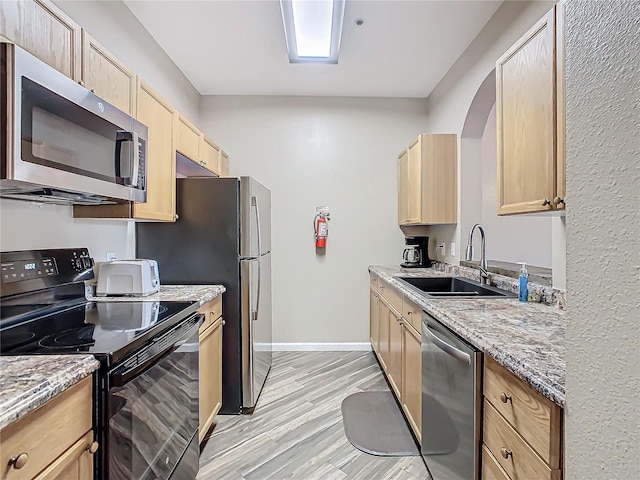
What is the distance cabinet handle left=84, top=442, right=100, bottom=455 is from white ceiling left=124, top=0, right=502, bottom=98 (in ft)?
7.85

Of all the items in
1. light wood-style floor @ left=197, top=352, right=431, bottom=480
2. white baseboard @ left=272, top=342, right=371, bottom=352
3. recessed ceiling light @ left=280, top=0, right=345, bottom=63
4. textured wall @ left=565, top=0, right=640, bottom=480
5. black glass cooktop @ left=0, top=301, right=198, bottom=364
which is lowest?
light wood-style floor @ left=197, top=352, right=431, bottom=480

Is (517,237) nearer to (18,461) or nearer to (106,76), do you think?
(106,76)

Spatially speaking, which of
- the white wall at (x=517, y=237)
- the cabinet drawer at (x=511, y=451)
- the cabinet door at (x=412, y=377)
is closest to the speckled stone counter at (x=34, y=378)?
the cabinet drawer at (x=511, y=451)

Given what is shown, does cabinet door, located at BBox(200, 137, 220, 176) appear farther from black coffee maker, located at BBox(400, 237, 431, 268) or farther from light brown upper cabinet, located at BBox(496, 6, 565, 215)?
light brown upper cabinet, located at BBox(496, 6, 565, 215)

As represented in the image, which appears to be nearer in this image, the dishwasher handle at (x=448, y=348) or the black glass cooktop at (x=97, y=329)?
the black glass cooktop at (x=97, y=329)

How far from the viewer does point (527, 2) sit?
6.74 feet

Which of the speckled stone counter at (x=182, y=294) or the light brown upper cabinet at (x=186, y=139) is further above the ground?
the light brown upper cabinet at (x=186, y=139)

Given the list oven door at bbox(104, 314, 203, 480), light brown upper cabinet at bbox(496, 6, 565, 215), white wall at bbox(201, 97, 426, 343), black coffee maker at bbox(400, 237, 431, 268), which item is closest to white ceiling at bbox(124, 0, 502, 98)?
white wall at bbox(201, 97, 426, 343)

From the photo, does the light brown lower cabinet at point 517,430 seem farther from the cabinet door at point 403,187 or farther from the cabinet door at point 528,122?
the cabinet door at point 403,187

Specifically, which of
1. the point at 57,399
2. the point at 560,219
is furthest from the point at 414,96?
the point at 57,399

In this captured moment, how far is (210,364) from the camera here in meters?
2.24

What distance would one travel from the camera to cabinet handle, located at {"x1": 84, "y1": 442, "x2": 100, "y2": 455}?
3.39ft

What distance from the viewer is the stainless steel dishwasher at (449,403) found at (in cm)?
131

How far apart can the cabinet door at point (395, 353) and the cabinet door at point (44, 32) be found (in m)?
2.20
